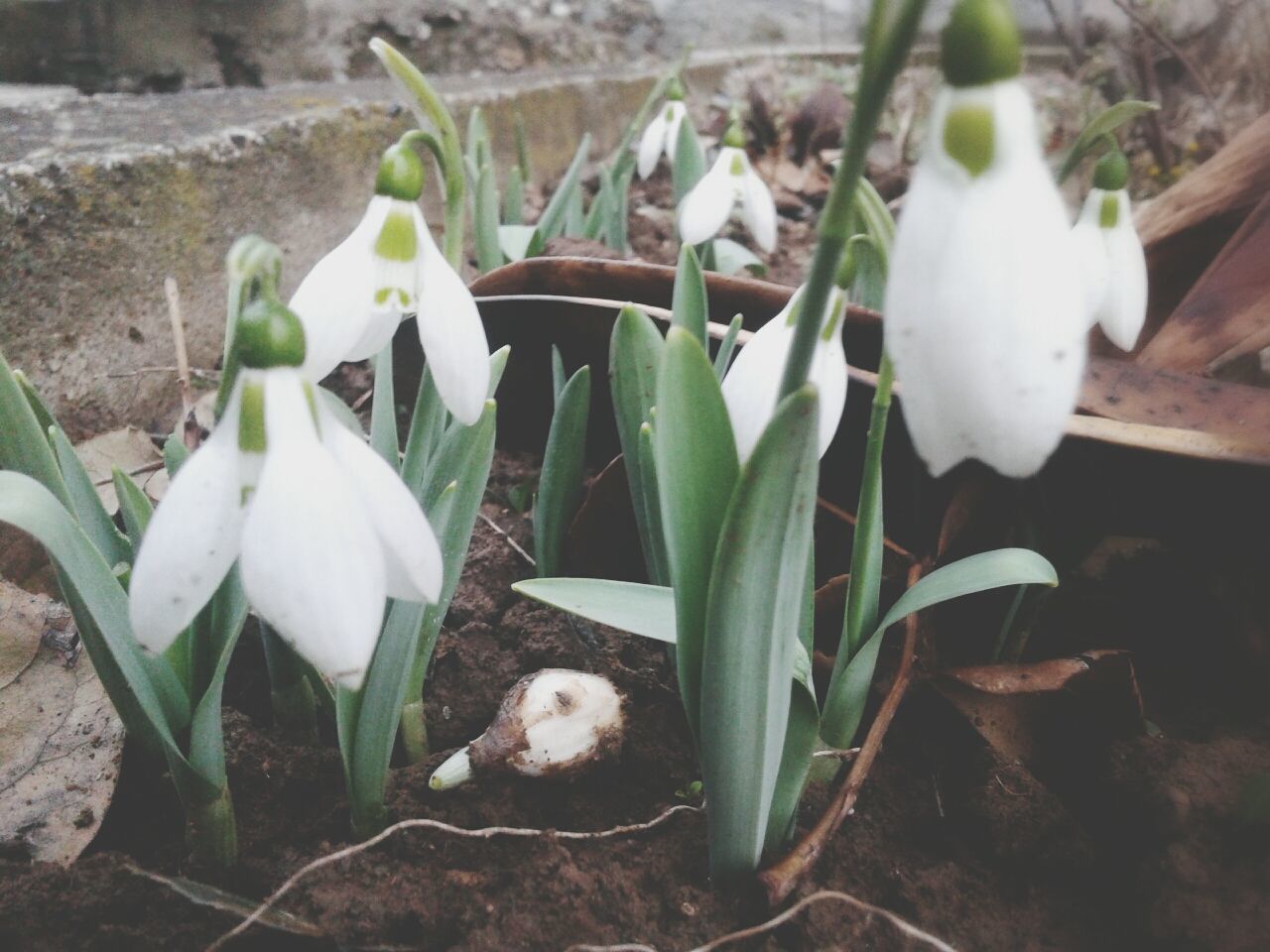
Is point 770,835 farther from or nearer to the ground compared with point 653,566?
nearer to the ground

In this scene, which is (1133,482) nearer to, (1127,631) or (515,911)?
(1127,631)

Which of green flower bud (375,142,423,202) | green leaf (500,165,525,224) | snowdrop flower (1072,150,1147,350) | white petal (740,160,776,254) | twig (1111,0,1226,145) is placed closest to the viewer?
green flower bud (375,142,423,202)

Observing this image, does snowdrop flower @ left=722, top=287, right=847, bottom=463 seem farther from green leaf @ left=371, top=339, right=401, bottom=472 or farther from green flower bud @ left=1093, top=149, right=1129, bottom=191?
green flower bud @ left=1093, top=149, right=1129, bottom=191

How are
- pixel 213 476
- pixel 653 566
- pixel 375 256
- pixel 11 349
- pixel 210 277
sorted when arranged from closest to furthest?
pixel 213 476 → pixel 375 256 → pixel 653 566 → pixel 11 349 → pixel 210 277

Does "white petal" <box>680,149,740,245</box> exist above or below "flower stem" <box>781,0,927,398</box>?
below

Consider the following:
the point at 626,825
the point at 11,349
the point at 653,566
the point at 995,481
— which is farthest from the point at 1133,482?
the point at 11,349

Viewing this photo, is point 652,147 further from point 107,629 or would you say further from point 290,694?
point 107,629

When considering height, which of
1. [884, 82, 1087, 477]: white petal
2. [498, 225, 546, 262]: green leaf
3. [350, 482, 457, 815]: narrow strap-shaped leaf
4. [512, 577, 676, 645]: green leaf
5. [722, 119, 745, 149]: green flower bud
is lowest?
[350, 482, 457, 815]: narrow strap-shaped leaf

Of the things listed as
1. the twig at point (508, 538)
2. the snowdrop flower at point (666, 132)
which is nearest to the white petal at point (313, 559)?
the twig at point (508, 538)

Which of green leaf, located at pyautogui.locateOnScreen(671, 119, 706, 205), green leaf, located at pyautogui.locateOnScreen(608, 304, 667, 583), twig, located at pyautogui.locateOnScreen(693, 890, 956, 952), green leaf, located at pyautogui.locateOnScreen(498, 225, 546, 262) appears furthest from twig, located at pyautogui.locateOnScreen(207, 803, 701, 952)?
green leaf, located at pyautogui.locateOnScreen(671, 119, 706, 205)
